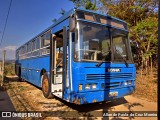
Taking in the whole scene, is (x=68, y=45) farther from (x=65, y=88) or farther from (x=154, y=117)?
(x=154, y=117)

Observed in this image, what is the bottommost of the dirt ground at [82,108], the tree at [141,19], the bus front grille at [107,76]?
the dirt ground at [82,108]

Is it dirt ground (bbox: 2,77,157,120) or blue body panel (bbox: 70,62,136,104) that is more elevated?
blue body panel (bbox: 70,62,136,104)

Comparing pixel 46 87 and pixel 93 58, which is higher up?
pixel 93 58

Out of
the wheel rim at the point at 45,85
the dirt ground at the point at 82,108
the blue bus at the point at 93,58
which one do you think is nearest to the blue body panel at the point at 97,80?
the blue bus at the point at 93,58

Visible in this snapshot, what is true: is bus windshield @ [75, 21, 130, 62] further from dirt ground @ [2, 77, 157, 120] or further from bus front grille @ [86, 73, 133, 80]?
dirt ground @ [2, 77, 157, 120]

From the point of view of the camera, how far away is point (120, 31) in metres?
6.83

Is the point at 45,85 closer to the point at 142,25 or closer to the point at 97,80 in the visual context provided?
the point at 97,80

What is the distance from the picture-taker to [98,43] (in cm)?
607

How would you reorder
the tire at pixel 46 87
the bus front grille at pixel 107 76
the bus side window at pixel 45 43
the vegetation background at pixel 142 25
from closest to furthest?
1. the bus front grille at pixel 107 76
2. the tire at pixel 46 87
3. the bus side window at pixel 45 43
4. the vegetation background at pixel 142 25

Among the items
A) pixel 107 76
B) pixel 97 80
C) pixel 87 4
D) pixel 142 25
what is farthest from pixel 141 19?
pixel 97 80

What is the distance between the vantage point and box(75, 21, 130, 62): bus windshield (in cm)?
565

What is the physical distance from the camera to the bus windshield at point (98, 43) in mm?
5652

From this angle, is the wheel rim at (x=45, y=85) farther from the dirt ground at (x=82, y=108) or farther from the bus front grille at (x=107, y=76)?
the bus front grille at (x=107, y=76)

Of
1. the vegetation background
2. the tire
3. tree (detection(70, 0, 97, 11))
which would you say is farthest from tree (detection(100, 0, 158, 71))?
the tire
